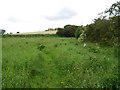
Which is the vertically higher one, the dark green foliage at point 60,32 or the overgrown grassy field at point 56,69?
the dark green foliage at point 60,32

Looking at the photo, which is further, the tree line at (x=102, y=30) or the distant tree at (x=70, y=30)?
the distant tree at (x=70, y=30)

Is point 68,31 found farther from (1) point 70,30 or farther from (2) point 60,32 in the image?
(2) point 60,32

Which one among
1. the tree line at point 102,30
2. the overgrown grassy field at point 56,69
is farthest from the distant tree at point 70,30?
the overgrown grassy field at point 56,69

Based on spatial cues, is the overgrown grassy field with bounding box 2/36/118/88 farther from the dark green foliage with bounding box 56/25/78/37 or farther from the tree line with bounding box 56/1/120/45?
the dark green foliage with bounding box 56/25/78/37

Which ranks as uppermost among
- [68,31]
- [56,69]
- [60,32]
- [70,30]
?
[70,30]

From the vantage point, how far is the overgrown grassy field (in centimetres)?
1831

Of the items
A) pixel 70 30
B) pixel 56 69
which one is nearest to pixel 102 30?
pixel 56 69

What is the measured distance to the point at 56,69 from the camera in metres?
21.0

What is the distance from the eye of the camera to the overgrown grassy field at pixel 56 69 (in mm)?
18312

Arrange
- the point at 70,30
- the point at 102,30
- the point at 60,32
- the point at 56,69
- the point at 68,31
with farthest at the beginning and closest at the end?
the point at 60,32 → the point at 68,31 → the point at 70,30 → the point at 102,30 → the point at 56,69

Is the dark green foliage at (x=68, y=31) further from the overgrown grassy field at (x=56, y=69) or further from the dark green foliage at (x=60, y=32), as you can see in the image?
the overgrown grassy field at (x=56, y=69)

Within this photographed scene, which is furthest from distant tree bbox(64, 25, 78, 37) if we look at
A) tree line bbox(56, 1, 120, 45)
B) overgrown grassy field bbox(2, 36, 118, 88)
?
overgrown grassy field bbox(2, 36, 118, 88)

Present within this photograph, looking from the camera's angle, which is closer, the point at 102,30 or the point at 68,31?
the point at 102,30

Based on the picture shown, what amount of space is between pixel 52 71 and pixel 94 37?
1504 cm
